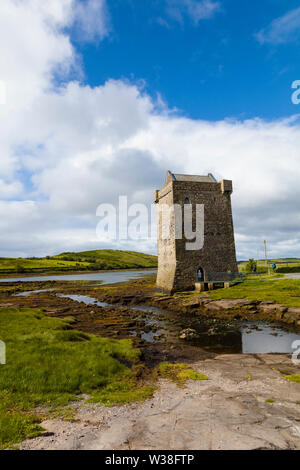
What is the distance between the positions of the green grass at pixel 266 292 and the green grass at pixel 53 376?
55.0 ft

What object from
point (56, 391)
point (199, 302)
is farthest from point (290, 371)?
point (199, 302)

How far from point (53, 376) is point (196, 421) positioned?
5.41 meters

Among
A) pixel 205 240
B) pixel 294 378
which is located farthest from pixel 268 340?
pixel 205 240

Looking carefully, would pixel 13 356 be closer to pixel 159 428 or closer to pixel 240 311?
pixel 159 428

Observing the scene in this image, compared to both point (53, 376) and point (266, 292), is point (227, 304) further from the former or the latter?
point (53, 376)

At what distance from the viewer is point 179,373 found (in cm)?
1082

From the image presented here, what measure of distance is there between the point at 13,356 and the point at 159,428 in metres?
6.90

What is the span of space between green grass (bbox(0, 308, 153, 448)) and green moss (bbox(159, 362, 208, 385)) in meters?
1.35

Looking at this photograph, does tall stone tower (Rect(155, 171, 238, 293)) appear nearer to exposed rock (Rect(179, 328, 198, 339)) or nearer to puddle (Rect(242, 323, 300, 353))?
exposed rock (Rect(179, 328, 198, 339))

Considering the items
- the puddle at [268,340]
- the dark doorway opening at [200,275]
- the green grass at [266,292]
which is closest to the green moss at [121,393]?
the puddle at [268,340]

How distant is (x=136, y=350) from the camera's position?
13.6 m

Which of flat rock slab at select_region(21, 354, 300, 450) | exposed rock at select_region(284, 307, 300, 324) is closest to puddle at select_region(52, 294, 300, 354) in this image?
exposed rock at select_region(284, 307, 300, 324)

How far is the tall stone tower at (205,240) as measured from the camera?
3716cm

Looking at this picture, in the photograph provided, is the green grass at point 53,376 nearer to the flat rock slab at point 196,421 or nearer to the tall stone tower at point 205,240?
the flat rock slab at point 196,421
